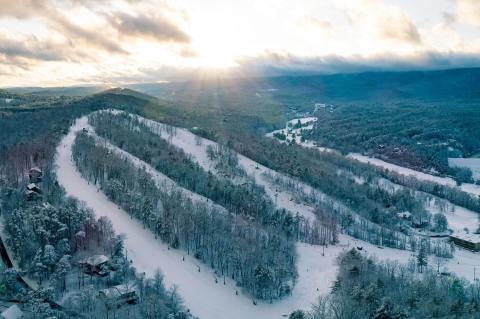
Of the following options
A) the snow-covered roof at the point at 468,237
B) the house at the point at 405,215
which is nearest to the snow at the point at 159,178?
the house at the point at 405,215

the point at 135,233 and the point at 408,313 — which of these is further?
the point at 135,233

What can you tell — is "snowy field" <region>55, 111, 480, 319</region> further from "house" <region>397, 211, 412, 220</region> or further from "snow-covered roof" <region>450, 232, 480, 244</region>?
"house" <region>397, 211, 412, 220</region>

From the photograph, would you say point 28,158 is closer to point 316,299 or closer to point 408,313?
point 316,299

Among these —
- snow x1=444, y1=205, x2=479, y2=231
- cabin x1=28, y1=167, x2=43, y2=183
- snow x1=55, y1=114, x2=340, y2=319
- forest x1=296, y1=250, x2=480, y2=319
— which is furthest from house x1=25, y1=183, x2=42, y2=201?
snow x1=444, y1=205, x2=479, y2=231

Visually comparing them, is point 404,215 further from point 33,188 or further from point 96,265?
point 33,188

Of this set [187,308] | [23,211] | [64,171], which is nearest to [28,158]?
[64,171]
